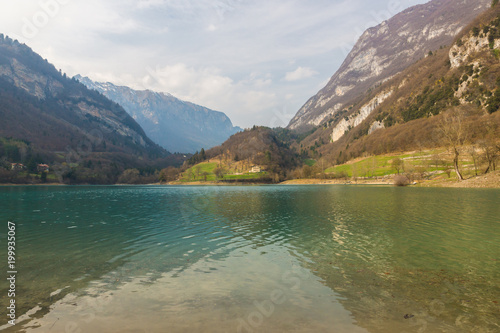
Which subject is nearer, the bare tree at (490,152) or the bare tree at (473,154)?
the bare tree at (490,152)

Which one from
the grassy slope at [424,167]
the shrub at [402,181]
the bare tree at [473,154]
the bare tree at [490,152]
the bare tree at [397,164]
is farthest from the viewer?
the bare tree at [397,164]

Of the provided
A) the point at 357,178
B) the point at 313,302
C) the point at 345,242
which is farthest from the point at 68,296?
the point at 357,178

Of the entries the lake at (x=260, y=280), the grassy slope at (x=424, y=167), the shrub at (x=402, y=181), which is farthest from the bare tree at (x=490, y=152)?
the lake at (x=260, y=280)

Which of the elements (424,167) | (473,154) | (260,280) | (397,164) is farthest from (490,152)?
(260,280)

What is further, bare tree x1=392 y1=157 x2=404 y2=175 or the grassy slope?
bare tree x1=392 y1=157 x2=404 y2=175

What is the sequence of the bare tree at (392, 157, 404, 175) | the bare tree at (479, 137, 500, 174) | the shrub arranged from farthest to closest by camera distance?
1. the bare tree at (392, 157, 404, 175)
2. the shrub
3. the bare tree at (479, 137, 500, 174)

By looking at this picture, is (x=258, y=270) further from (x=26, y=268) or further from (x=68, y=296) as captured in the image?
(x=26, y=268)

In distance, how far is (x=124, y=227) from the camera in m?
29.4

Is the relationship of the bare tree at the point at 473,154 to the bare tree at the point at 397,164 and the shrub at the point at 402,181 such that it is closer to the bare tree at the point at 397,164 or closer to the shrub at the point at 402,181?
the shrub at the point at 402,181

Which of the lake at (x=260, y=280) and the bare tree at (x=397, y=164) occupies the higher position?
the bare tree at (x=397, y=164)

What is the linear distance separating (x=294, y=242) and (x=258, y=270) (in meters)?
7.56

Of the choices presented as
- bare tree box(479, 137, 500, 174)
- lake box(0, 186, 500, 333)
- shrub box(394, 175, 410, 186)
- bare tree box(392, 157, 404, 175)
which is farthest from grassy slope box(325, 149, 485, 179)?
lake box(0, 186, 500, 333)

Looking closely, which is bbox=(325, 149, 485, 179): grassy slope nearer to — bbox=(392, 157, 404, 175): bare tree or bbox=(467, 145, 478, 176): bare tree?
bbox=(392, 157, 404, 175): bare tree

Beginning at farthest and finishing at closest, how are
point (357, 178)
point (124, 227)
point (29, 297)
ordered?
point (357, 178), point (124, 227), point (29, 297)
